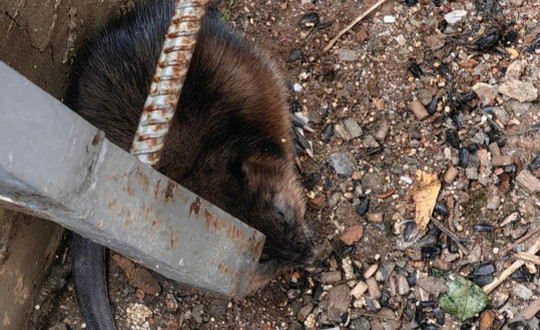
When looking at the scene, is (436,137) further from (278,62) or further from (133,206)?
(133,206)

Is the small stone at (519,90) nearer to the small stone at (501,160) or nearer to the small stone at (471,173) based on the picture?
the small stone at (501,160)

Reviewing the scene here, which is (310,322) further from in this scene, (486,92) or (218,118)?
(486,92)

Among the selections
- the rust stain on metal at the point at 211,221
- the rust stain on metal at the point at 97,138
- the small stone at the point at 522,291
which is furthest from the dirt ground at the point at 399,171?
the rust stain on metal at the point at 97,138

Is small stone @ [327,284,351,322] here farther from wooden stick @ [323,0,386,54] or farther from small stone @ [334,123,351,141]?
wooden stick @ [323,0,386,54]

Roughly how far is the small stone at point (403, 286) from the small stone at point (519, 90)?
1.13m

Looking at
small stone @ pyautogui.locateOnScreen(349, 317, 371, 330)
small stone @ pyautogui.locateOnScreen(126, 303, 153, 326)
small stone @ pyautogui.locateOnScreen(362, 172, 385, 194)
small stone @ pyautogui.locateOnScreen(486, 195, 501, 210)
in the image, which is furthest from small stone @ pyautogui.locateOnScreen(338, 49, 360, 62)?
small stone @ pyautogui.locateOnScreen(126, 303, 153, 326)

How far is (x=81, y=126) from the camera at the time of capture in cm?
202

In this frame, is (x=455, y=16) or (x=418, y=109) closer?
(x=418, y=109)

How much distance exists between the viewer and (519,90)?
12.5 feet

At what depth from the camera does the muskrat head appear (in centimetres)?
338

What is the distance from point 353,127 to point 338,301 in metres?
0.94

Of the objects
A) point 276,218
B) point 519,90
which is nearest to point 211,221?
point 276,218

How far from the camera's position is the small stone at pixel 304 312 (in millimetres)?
3676

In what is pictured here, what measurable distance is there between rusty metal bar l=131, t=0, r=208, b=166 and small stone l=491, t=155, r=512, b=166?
1830 millimetres
